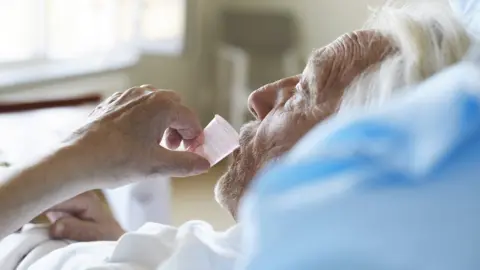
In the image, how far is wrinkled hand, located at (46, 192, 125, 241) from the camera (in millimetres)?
1369

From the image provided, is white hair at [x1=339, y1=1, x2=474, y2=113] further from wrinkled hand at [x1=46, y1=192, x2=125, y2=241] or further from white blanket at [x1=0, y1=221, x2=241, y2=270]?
wrinkled hand at [x1=46, y1=192, x2=125, y2=241]

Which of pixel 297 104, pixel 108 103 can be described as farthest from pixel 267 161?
pixel 108 103

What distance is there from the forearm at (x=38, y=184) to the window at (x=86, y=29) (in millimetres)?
2112

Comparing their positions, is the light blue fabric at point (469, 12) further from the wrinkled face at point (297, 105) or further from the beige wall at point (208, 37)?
the beige wall at point (208, 37)

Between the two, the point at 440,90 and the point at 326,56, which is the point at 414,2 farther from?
the point at 440,90

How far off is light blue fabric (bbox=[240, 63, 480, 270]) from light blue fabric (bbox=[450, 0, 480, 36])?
1.65 ft

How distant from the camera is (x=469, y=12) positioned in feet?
3.53

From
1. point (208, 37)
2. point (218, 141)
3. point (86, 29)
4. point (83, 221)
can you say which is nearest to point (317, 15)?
point (208, 37)

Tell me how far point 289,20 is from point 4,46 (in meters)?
1.74

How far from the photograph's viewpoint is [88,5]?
330 cm

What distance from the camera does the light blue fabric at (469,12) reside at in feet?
3.34

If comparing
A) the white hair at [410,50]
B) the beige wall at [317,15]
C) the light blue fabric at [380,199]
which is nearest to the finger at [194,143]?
the white hair at [410,50]

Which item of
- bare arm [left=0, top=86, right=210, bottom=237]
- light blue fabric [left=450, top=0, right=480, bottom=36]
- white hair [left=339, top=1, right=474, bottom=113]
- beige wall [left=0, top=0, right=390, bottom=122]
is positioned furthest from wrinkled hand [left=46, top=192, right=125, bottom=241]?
beige wall [left=0, top=0, right=390, bottom=122]

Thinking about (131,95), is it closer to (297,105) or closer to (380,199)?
(297,105)
